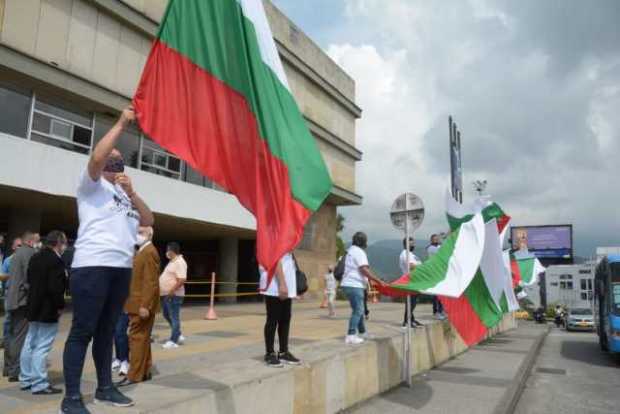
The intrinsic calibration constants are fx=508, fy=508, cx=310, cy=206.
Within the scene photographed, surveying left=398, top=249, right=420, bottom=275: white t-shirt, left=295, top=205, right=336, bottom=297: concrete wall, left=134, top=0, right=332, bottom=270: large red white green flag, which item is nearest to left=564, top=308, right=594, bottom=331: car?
left=295, top=205, right=336, bottom=297: concrete wall

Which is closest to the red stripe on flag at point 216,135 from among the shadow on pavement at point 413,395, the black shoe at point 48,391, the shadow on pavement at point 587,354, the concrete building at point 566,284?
the black shoe at point 48,391

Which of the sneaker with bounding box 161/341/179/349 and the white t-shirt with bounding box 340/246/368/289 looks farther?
the sneaker with bounding box 161/341/179/349

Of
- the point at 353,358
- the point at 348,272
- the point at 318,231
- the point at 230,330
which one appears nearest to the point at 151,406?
the point at 353,358

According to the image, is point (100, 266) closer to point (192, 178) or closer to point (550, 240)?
point (192, 178)

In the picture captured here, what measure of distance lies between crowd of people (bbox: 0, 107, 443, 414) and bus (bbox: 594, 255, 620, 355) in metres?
5.64

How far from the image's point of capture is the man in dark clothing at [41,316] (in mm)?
5094

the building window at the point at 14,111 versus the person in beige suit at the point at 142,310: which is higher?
the building window at the point at 14,111

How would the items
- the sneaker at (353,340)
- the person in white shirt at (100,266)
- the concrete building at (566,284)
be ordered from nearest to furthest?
the person in white shirt at (100,266)
the sneaker at (353,340)
the concrete building at (566,284)

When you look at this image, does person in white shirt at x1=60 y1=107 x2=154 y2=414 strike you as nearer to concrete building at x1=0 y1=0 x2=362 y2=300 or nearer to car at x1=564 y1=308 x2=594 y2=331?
concrete building at x1=0 y1=0 x2=362 y2=300

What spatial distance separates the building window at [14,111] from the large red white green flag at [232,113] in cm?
1328

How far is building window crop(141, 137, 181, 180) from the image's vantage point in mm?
19875

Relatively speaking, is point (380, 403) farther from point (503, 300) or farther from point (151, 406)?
point (503, 300)

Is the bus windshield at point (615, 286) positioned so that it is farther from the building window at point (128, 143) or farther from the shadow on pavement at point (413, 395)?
the building window at point (128, 143)

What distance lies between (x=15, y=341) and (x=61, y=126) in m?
12.4
